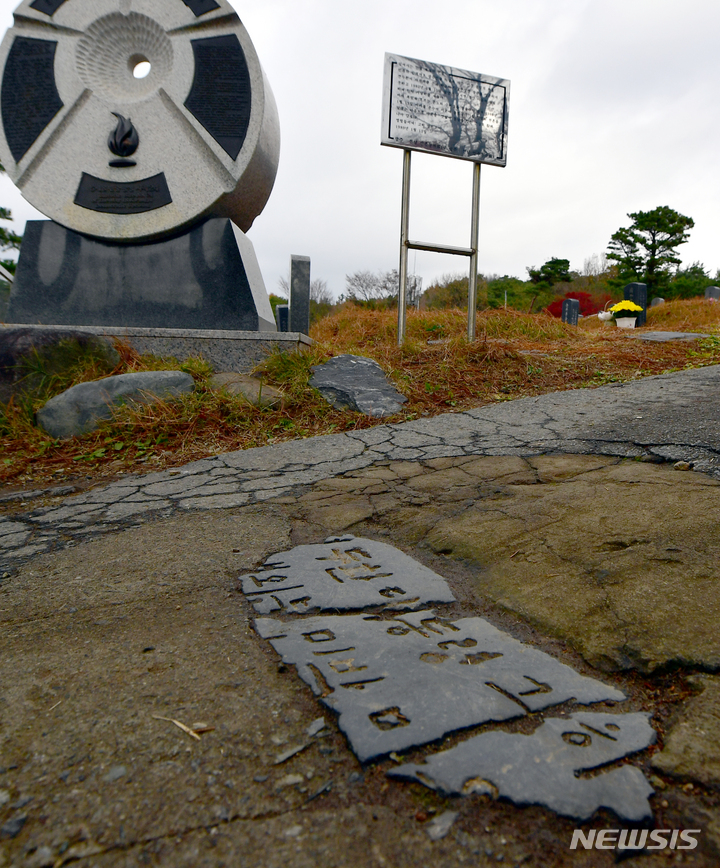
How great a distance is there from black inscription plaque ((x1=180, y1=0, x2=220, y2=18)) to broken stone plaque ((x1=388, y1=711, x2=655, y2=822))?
560 centimetres

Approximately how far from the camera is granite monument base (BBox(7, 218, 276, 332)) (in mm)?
4797

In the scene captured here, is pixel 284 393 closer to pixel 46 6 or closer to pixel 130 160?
pixel 130 160

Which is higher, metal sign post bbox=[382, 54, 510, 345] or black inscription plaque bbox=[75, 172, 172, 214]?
metal sign post bbox=[382, 54, 510, 345]

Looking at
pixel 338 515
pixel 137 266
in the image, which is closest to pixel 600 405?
pixel 338 515

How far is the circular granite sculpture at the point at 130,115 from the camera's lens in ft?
15.0

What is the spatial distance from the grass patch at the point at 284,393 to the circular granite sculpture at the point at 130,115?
146 centimetres

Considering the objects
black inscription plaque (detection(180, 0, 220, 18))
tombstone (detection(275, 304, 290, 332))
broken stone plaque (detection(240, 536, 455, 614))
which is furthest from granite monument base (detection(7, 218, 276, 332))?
tombstone (detection(275, 304, 290, 332))

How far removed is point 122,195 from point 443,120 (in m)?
3.11

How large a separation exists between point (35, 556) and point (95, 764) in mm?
1236

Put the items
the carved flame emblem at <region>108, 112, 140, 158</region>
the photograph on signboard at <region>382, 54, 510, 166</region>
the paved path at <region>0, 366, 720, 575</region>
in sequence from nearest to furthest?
the paved path at <region>0, 366, 720, 575</region>, the carved flame emblem at <region>108, 112, 140, 158</region>, the photograph on signboard at <region>382, 54, 510, 166</region>

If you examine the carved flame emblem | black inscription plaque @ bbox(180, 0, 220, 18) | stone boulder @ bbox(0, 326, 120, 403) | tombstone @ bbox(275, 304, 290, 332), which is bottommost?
stone boulder @ bbox(0, 326, 120, 403)

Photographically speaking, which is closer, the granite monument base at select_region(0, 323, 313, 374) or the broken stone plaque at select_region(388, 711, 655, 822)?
the broken stone plaque at select_region(388, 711, 655, 822)

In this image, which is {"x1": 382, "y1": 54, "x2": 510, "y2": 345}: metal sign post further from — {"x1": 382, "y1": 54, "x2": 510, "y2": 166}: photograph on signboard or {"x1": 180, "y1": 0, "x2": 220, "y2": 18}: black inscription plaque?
{"x1": 180, "y1": 0, "x2": 220, "y2": 18}: black inscription plaque

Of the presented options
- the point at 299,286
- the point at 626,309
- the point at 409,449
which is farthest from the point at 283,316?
the point at 626,309
